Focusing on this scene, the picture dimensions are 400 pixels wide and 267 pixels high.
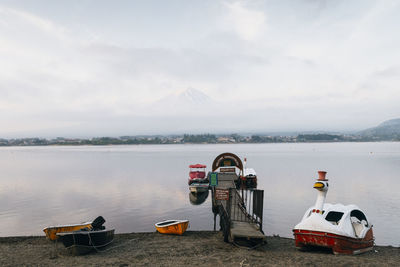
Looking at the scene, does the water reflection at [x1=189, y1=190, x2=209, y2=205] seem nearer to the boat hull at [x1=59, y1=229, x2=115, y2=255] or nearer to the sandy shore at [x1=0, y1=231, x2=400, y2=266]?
the sandy shore at [x1=0, y1=231, x2=400, y2=266]

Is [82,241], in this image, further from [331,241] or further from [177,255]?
[331,241]

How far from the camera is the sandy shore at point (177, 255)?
542 inches

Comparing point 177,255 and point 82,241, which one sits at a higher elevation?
point 82,241

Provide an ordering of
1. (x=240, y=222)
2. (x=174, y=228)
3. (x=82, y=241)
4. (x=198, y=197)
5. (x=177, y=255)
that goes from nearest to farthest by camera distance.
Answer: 1. (x=177, y=255)
2. (x=82, y=241)
3. (x=240, y=222)
4. (x=174, y=228)
5. (x=198, y=197)

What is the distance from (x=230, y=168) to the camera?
38906mm

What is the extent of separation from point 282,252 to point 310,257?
1.69m

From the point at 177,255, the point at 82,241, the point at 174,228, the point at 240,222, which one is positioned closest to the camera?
the point at 177,255

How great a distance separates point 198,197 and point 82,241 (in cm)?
2262

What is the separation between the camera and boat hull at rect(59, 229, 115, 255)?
49.2 ft

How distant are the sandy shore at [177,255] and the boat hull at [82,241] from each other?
1.20 feet

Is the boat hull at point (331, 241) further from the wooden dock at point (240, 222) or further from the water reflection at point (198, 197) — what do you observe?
the water reflection at point (198, 197)

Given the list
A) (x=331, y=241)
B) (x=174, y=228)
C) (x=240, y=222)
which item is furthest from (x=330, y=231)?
(x=174, y=228)

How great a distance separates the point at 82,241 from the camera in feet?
50.1

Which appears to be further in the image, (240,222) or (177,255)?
(240,222)
